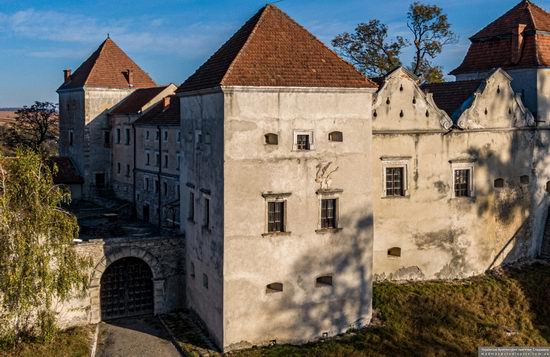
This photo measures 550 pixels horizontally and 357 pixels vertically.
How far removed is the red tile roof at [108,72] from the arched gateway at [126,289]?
89.1ft

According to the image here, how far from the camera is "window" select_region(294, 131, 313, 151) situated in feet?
81.6

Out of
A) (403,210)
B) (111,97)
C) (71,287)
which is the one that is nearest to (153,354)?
(71,287)

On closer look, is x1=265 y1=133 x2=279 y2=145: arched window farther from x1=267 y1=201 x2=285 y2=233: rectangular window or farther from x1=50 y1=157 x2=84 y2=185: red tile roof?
x1=50 y1=157 x2=84 y2=185: red tile roof

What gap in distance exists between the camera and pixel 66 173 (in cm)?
5238

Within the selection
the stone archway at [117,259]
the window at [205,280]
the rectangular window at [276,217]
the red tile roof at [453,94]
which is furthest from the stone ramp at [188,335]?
the red tile roof at [453,94]

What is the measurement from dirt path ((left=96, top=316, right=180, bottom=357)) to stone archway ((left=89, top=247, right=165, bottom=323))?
61 centimetres

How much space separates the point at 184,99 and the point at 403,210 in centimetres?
1114

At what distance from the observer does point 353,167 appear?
2594 centimetres

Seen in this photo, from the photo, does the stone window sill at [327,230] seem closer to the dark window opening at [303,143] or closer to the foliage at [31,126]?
the dark window opening at [303,143]

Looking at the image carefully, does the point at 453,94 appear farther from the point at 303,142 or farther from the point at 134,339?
the point at 134,339

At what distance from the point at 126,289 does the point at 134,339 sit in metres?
3.00

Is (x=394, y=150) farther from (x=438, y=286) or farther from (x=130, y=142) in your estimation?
(x=130, y=142)

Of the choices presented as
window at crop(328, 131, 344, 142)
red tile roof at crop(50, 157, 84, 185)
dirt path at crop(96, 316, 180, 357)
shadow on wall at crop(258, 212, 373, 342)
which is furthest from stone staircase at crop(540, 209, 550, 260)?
red tile roof at crop(50, 157, 84, 185)

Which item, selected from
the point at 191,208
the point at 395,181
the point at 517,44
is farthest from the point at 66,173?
the point at 517,44
